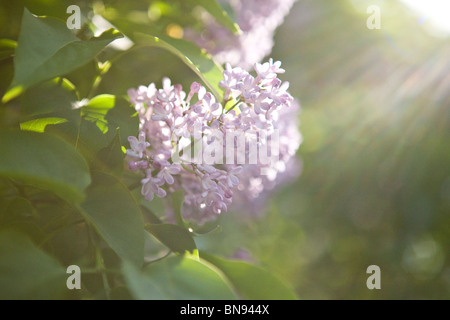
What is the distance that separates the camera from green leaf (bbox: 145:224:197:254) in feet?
2.58

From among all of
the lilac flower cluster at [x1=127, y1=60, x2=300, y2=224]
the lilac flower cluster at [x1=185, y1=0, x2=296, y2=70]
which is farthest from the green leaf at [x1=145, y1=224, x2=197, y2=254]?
the lilac flower cluster at [x1=185, y1=0, x2=296, y2=70]

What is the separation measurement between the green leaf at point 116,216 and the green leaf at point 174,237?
9 cm

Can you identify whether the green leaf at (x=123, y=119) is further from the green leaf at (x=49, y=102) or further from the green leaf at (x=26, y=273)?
the green leaf at (x=26, y=273)

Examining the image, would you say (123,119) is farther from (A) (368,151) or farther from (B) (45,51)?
(A) (368,151)

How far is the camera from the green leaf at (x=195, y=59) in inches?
33.2

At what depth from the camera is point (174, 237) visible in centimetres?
80

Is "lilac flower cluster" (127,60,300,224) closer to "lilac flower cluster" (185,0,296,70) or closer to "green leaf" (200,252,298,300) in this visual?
"green leaf" (200,252,298,300)

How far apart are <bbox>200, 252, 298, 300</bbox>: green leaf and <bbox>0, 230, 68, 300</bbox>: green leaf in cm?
30

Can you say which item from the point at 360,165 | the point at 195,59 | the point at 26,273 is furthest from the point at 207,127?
the point at 360,165

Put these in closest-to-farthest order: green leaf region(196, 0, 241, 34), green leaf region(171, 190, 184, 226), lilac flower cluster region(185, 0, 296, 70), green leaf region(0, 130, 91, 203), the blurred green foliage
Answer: green leaf region(0, 130, 91, 203)
green leaf region(171, 190, 184, 226)
green leaf region(196, 0, 241, 34)
lilac flower cluster region(185, 0, 296, 70)
the blurred green foliage

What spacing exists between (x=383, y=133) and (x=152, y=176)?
220cm

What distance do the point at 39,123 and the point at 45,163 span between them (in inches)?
7.6

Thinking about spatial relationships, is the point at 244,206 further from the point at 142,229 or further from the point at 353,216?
the point at 353,216
